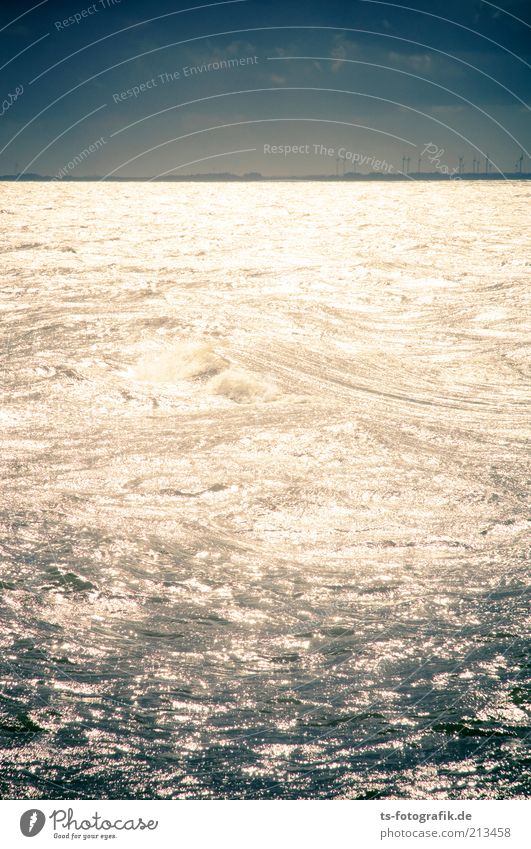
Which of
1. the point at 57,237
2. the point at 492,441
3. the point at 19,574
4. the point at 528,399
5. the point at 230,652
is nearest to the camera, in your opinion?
the point at 230,652

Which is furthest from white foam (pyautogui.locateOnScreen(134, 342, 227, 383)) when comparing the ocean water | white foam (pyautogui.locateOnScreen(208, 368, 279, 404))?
white foam (pyautogui.locateOnScreen(208, 368, 279, 404))

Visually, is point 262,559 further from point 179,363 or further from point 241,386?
point 179,363

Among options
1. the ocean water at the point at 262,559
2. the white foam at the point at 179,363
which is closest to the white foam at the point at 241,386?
the ocean water at the point at 262,559

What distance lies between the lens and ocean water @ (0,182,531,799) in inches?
120

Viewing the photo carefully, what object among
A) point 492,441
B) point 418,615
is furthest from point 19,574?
point 492,441

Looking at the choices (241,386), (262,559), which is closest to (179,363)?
(241,386)

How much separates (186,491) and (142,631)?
1.88m

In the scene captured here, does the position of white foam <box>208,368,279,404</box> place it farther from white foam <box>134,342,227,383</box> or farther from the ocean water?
white foam <box>134,342,227,383</box>

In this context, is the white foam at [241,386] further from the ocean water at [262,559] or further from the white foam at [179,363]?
the white foam at [179,363]

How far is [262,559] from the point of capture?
15.2ft

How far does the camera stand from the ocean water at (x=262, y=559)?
3.06 metres

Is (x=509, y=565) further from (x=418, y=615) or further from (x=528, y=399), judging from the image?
(x=528, y=399)

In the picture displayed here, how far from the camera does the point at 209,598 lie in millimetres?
4184
